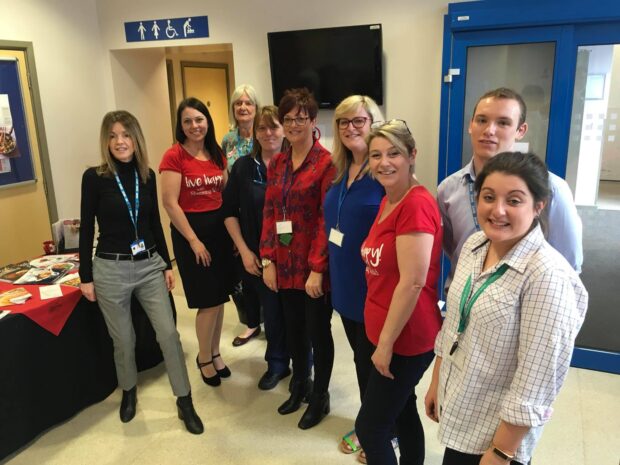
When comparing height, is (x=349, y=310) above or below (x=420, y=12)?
below

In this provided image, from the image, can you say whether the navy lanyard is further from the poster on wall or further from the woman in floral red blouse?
the poster on wall

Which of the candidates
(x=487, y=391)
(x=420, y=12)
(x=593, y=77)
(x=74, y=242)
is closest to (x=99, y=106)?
(x=74, y=242)

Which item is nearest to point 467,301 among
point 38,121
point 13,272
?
point 13,272

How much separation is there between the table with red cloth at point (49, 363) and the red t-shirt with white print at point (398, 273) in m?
1.68

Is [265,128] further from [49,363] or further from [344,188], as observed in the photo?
[49,363]

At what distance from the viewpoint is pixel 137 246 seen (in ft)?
7.93

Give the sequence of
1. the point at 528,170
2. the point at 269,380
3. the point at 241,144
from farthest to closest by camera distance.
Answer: the point at 241,144 → the point at 269,380 → the point at 528,170

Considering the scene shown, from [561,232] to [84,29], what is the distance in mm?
4218

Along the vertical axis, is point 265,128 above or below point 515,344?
above

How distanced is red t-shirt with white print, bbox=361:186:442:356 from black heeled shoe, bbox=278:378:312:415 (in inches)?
42.1

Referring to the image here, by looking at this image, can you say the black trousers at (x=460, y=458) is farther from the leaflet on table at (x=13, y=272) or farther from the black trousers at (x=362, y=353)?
the leaflet on table at (x=13, y=272)

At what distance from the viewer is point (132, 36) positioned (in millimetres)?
4203

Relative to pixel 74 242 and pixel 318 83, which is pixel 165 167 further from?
pixel 318 83

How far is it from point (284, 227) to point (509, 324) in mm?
1277
